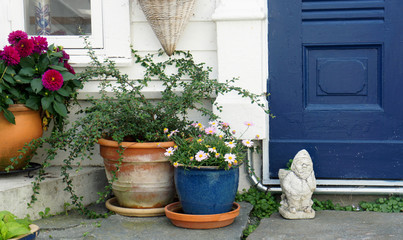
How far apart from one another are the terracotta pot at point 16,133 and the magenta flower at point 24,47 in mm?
322

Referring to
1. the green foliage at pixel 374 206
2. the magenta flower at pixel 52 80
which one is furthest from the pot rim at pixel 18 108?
the green foliage at pixel 374 206

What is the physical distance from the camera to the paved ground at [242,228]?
2.90 metres

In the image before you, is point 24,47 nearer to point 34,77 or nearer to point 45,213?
point 34,77

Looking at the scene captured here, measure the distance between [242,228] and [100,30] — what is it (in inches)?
66.0

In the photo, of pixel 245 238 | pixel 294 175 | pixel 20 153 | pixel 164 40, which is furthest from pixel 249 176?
pixel 20 153

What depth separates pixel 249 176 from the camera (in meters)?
3.61

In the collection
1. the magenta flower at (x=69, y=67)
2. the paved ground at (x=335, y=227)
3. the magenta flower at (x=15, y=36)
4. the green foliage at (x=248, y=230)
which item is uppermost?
the magenta flower at (x=15, y=36)

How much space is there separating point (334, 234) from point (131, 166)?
1.21 metres

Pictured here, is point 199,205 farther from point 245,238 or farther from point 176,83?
point 176,83

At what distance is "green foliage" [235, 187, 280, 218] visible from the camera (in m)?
3.42

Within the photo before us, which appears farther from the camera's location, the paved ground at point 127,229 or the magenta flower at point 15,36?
the magenta flower at point 15,36

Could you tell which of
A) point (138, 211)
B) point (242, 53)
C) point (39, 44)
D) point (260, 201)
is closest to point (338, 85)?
point (242, 53)

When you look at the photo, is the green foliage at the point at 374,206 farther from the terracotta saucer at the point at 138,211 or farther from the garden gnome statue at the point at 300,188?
the terracotta saucer at the point at 138,211

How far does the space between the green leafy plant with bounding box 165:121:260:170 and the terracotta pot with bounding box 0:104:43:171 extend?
0.90 meters
